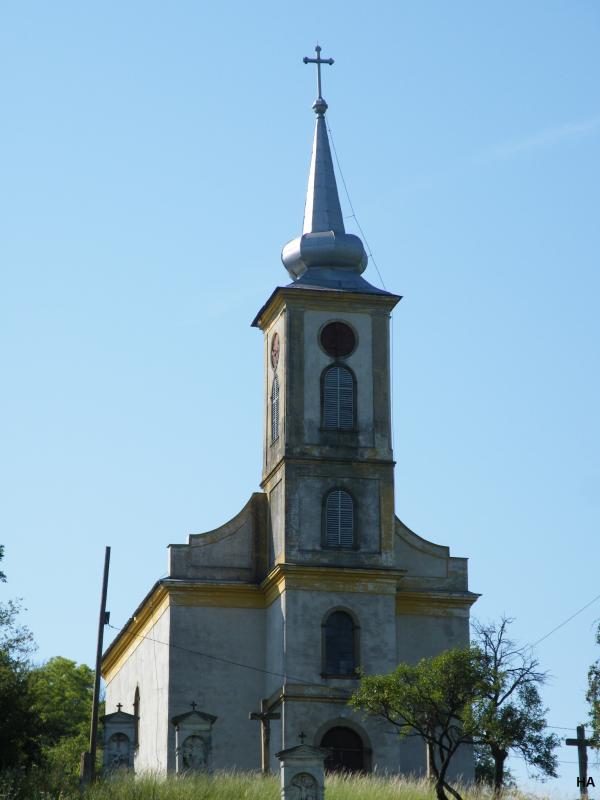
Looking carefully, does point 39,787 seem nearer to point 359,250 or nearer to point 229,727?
point 229,727

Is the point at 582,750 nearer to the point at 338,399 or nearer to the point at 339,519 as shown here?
the point at 339,519

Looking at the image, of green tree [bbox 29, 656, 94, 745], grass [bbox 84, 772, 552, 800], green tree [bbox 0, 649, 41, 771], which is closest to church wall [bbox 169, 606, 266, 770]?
grass [bbox 84, 772, 552, 800]

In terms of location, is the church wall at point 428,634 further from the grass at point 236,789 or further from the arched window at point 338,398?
the grass at point 236,789

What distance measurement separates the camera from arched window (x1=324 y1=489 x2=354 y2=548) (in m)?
48.8

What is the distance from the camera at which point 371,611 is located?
158 feet

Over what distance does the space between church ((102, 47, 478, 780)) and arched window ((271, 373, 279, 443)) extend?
6cm

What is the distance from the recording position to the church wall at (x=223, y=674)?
48.2 m

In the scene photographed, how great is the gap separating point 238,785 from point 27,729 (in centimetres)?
507

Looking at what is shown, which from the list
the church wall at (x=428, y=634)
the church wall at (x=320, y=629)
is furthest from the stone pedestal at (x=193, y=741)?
the church wall at (x=428, y=634)

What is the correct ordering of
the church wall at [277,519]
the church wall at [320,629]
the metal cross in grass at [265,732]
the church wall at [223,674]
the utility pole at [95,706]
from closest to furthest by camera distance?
the utility pole at [95,706] → the metal cross in grass at [265,732] → the church wall at [320,629] → the church wall at [223,674] → the church wall at [277,519]

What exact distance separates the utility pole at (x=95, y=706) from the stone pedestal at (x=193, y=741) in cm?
194

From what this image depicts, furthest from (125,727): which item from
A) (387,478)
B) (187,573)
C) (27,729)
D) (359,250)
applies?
(359,250)

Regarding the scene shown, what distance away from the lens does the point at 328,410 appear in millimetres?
49938

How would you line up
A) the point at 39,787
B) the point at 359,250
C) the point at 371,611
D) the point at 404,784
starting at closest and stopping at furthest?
the point at 39,787, the point at 404,784, the point at 371,611, the point at 359,250
